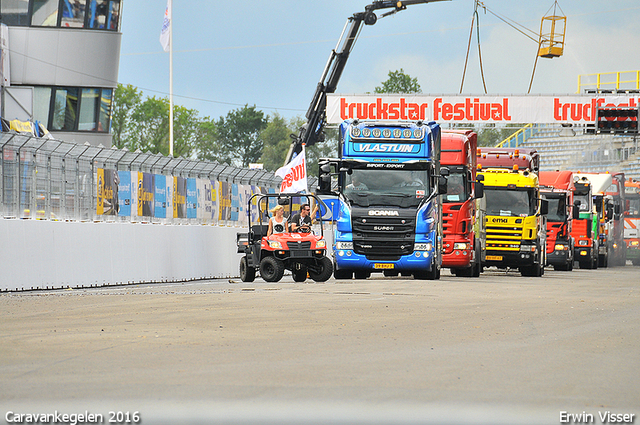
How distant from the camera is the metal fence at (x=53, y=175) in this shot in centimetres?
1964

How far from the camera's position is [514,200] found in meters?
32.3

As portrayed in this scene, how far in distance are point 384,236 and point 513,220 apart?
843cm

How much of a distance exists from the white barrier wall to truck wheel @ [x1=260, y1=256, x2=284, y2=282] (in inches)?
87.5

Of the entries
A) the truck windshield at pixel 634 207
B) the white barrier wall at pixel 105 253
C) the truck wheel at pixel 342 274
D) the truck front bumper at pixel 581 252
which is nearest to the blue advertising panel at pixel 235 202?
the white barrier wall at pixel 105 253

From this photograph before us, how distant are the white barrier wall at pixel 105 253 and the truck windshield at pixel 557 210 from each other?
15.6 m

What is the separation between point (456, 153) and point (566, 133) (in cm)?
2548

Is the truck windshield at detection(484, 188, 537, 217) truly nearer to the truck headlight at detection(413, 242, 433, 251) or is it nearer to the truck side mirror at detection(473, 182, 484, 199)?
the truck side mirror at detection(473, 182, 484, 199)

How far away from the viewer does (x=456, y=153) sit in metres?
28.4

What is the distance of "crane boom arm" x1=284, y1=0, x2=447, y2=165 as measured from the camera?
5119 cm

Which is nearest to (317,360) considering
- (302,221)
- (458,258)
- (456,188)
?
(302,221)

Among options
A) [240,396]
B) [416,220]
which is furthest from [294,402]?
[416,220]

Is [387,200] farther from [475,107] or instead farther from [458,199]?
[475,107]

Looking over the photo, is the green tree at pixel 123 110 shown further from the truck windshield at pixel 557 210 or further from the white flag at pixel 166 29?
the truck windshield at pixel 557 210

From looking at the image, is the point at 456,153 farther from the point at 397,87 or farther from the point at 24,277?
the point at 397,87
